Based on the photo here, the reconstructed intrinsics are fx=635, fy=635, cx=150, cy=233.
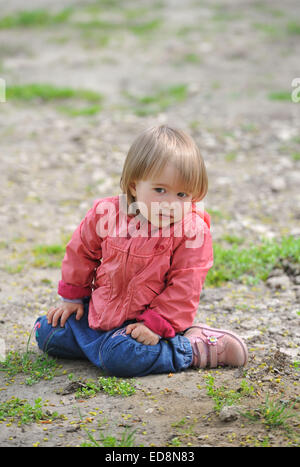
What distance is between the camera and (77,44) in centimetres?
1123

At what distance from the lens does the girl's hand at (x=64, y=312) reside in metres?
3.65

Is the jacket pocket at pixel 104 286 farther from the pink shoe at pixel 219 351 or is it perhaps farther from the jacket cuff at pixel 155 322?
the pink shoe at pixel 219 351

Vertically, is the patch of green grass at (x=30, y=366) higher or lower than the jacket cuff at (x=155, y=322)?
lower

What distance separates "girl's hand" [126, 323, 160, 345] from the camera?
11.1ft

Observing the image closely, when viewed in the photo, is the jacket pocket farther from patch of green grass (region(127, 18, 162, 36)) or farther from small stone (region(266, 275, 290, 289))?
patch of green grass (region(127, 18, 162, 36))

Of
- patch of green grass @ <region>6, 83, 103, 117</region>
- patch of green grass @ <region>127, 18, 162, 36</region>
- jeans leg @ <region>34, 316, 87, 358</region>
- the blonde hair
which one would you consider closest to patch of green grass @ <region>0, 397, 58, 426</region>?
jeans leg @ <region>34, 316, 87, 358</region>

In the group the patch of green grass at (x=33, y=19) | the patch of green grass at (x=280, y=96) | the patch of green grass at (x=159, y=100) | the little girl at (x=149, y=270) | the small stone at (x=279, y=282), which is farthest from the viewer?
the patch of green grass at (x=33, y=19)

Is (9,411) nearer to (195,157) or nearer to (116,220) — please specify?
(116,220)

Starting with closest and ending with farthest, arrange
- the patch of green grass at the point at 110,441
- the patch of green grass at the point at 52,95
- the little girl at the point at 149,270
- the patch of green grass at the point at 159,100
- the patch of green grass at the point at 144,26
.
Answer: the patch of green grass at the point at 110,441 < the little girl at the point at 149,270 < the patch of green grass at the point at 159,100 < the patch of green grass at the point at 52,95 < the patch of green grass at the point at 144,26

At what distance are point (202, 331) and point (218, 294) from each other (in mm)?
989

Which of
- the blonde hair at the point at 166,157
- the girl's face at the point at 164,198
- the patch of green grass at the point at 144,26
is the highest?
the patch of green grass at the point at 144,26

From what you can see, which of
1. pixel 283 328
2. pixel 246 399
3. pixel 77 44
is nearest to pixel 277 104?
pixel 77 44

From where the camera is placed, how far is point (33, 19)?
1245cm

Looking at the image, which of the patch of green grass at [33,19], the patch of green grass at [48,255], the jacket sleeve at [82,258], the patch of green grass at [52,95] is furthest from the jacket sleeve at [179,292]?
the patch of green grass at [33,19]
